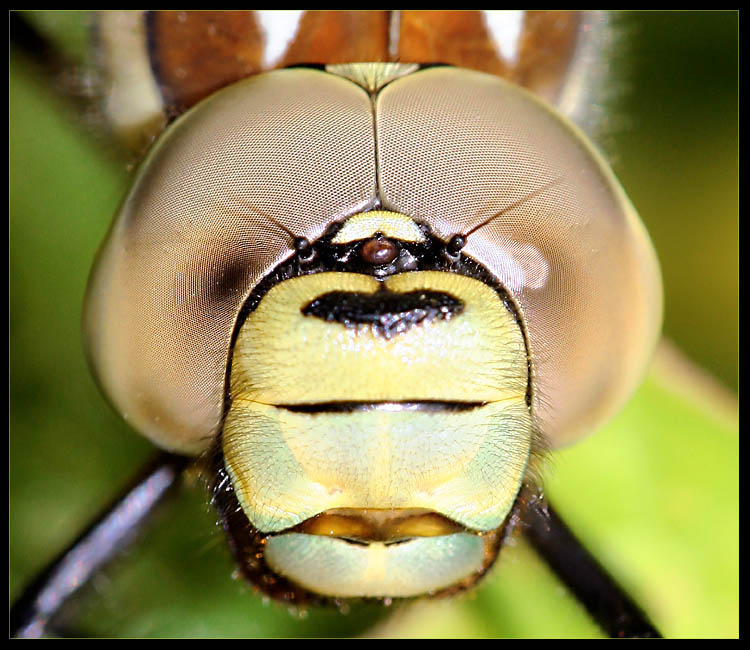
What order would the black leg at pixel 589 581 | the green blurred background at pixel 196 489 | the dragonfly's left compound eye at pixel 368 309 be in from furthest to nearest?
the green blurred background at pixel 196 489 < the black leg at pixel 589 581 < the dragonfly's left compound eye at pixel 368 309

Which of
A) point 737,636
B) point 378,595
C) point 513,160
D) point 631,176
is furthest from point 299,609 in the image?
point 631,176

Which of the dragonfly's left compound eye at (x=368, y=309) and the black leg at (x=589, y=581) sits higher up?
the dragonfly's left compound eye at (x=368, y=309)

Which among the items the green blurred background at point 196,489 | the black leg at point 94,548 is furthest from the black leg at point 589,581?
the black leg at point 94,548

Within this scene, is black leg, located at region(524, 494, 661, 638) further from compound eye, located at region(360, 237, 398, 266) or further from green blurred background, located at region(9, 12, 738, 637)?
compound eye, located at region(360, 237, 398, 266)

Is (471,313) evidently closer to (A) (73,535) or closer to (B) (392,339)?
(B) (392,339)

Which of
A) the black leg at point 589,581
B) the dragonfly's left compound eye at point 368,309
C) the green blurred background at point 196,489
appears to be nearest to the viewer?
the dragonfly's left compound eye at point 368,309

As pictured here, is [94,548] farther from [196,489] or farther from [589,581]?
[589,581]

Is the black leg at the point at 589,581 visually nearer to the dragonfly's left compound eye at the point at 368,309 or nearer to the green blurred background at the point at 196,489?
the green blurred background at the point at 196,489
